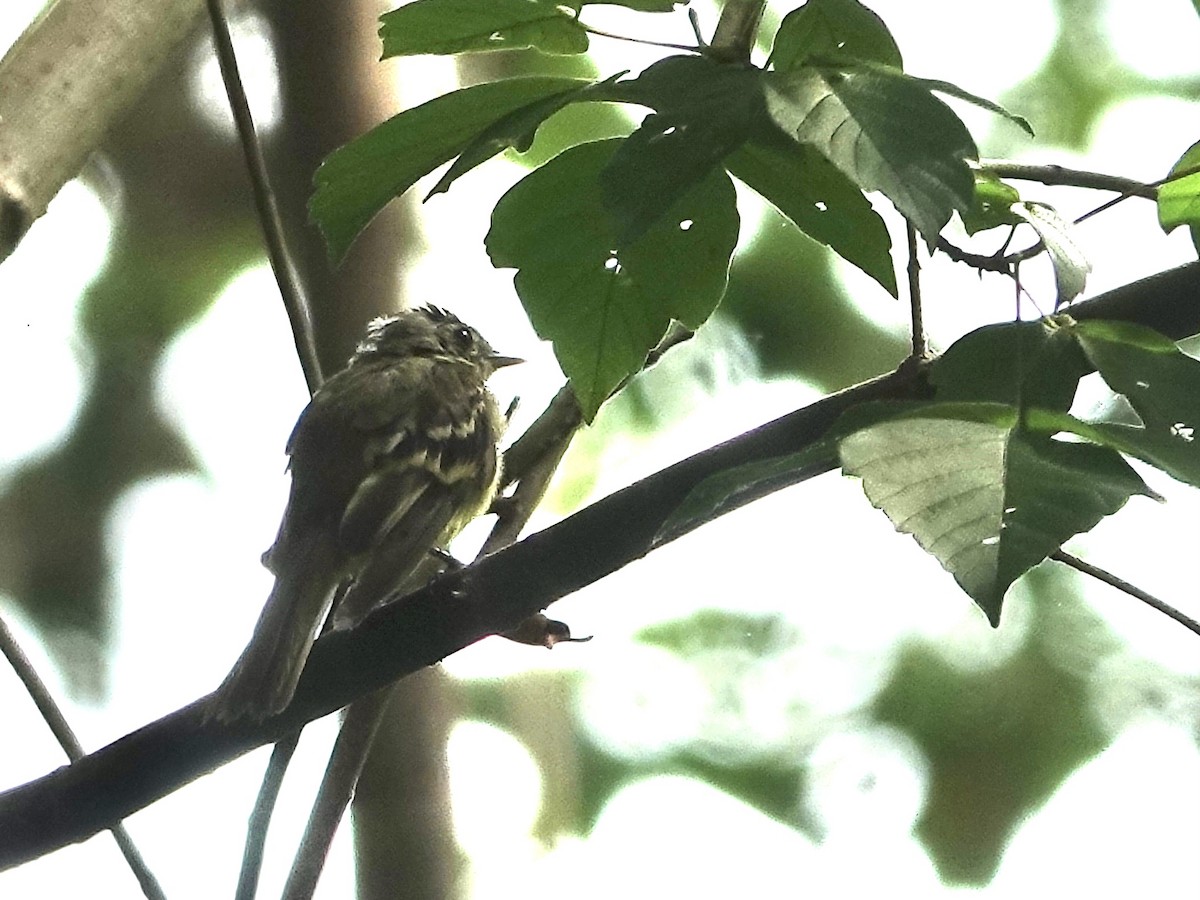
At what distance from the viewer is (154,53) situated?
2.45m

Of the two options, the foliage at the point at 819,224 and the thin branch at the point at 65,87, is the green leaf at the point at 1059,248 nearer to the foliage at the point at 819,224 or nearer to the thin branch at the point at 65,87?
the foliage at the point at 819,224

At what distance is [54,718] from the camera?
2141 millimetres

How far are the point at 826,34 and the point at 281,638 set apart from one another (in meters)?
1.46

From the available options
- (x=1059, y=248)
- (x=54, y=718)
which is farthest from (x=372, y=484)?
(x=1059, y=248)

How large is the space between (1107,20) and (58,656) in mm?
3551

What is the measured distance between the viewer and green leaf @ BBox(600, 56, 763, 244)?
1.06 m

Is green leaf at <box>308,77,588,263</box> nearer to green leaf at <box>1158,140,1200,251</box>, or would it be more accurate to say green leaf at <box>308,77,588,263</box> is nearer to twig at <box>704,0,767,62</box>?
twig at <box>704,0,767,62</box>

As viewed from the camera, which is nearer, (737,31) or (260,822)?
(737,31)

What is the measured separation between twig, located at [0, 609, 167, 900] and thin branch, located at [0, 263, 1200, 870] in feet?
0.65

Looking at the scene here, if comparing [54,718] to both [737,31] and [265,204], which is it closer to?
[265,204]

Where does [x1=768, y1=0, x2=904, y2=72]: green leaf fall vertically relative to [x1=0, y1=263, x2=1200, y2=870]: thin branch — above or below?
above

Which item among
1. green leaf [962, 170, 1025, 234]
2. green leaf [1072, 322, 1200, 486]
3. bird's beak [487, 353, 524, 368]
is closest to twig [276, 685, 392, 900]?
green leaf [962, 170, 1025, 234]

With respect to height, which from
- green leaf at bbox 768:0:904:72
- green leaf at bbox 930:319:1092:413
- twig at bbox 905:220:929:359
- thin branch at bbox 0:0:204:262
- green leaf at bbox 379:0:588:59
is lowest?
green leaf at bbox 930:319:1092:413

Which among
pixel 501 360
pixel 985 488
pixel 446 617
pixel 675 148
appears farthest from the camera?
pixel 501 360
